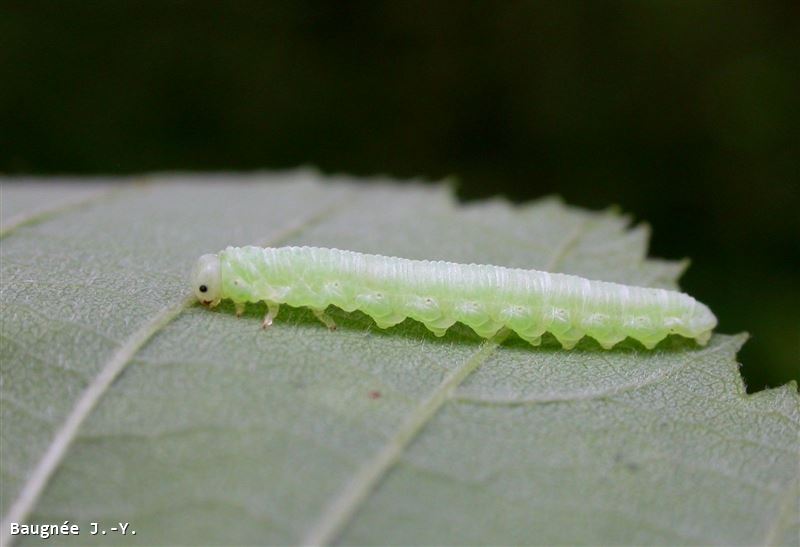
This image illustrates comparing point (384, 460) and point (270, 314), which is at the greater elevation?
point (270, 314)

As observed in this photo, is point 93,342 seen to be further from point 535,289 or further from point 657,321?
point 657,321

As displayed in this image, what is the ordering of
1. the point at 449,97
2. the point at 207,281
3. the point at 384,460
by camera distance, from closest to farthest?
1. the point at 384,460
2. the point at 207,281
3. the point at 449,97

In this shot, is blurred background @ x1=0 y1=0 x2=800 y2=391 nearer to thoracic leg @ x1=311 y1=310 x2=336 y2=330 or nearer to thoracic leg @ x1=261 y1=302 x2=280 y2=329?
thoracic leg @ x1=311 y1=310 x2=336 y2=330

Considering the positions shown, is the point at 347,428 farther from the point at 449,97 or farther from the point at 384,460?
the point at 449,97

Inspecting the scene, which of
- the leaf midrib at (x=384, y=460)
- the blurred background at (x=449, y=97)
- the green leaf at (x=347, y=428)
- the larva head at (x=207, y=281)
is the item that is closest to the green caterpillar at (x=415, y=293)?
the larva head at (x=207, y=281)

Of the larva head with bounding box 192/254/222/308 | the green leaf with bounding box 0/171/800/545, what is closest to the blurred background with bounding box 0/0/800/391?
the green leaf with bounding box 0/171/800/545

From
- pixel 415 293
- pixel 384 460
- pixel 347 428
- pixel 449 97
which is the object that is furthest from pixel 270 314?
pixel 449 97
